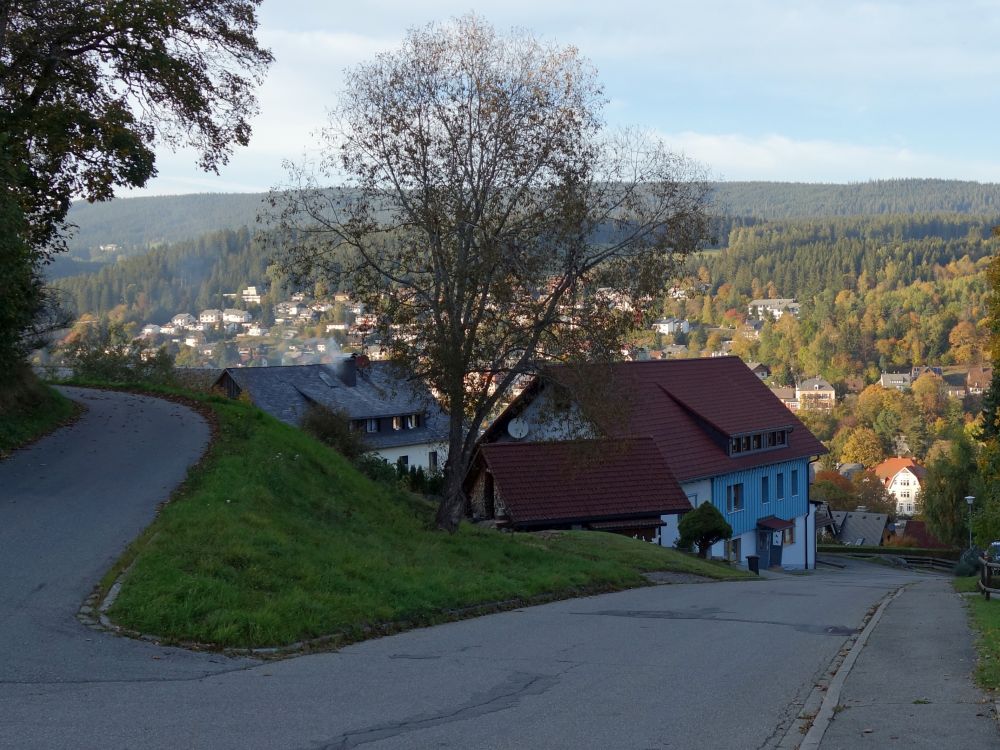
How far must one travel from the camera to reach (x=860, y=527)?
Result: 8056 cm

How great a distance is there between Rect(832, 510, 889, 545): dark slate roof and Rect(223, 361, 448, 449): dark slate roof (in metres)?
36.3

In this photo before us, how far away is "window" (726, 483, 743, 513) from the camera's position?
4394cm

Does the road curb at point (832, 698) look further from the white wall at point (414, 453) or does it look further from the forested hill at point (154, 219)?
the forested hill at point (154, 219)

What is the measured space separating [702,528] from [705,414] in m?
11.7

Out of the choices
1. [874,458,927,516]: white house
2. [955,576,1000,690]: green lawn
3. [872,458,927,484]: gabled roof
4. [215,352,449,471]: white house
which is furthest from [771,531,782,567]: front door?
[874,458,927,516]: white house

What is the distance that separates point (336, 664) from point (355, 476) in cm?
1208

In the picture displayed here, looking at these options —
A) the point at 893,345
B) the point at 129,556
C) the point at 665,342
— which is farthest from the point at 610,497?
the point at 893,345

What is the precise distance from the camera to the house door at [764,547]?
45969 mm

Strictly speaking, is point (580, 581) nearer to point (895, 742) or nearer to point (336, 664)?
point (336, 664)

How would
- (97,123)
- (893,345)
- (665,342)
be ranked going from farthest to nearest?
(893,345) < (665,342) < (97,123)

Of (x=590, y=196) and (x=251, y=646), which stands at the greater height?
(x=590, y=196)

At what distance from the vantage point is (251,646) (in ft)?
37.7

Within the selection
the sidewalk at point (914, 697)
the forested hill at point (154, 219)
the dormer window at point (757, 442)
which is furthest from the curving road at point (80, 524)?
the forested hill at point (154, 219)

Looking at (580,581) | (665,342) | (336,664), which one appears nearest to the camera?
(336,664)
